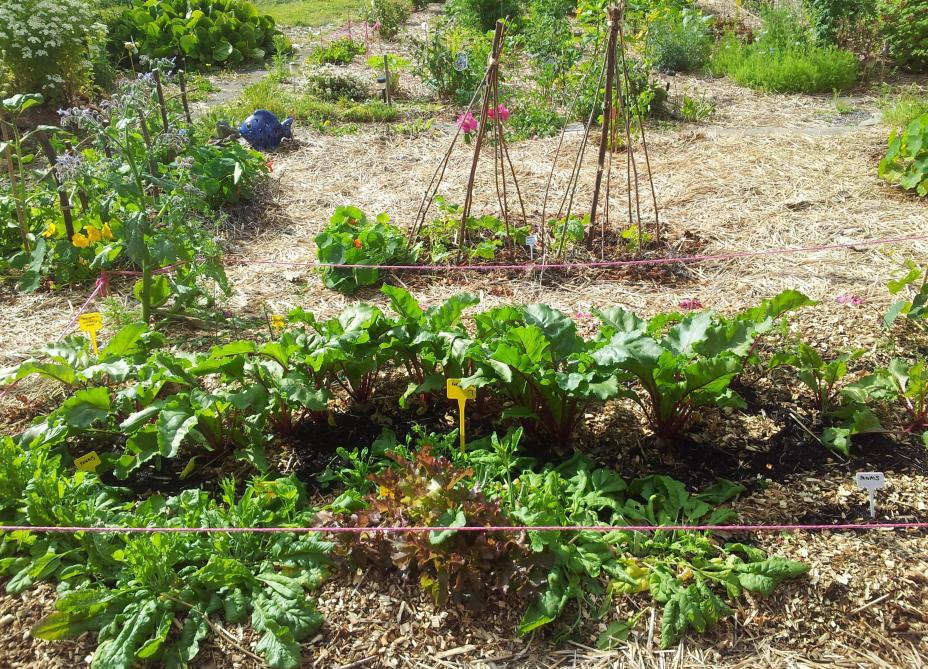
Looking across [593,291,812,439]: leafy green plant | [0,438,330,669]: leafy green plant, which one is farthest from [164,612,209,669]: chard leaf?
[593,291,812,439]: leafy green plant

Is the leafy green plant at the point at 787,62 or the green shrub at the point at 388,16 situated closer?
the leafy green plant at the point at 787,62

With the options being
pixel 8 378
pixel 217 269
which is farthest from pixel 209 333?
pixel 8 378

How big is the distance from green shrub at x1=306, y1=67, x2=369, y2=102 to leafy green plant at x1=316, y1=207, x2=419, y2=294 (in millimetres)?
3915

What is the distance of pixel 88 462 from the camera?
2902 millimetres

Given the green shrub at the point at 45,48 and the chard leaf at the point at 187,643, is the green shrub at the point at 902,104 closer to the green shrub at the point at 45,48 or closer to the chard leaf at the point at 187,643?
the chard leaf at the point at 187,643

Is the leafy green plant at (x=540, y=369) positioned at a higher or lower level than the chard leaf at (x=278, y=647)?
higher

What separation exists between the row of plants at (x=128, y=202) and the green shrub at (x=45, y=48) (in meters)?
2.21

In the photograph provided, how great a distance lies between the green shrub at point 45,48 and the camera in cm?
720

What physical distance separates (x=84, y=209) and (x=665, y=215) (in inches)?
147

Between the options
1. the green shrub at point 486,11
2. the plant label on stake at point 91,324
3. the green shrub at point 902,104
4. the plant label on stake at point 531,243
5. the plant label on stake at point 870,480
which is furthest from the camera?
the green shrub at point 486,11

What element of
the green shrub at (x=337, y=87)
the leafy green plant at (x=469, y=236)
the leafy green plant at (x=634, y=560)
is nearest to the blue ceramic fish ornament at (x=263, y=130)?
the green shrub at (x=337, y=87)

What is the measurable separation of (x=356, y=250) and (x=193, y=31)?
6.38 m

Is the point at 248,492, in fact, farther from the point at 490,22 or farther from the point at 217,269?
the point at 490,22

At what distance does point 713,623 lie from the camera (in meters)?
2.33
